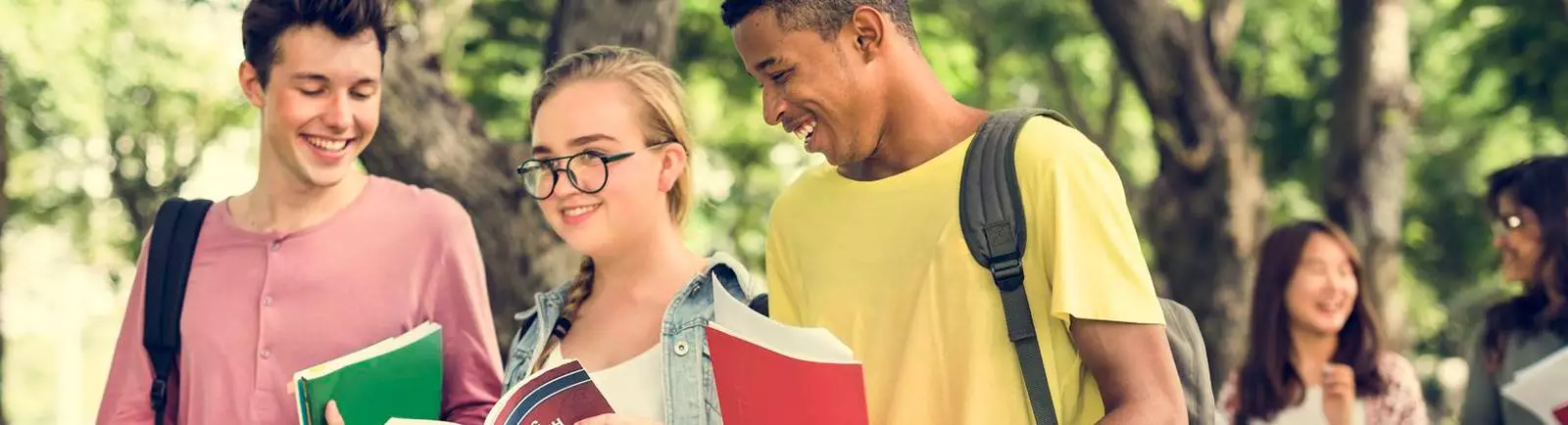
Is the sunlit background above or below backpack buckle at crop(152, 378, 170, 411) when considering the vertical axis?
above

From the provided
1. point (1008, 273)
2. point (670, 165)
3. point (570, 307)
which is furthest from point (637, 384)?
point (1008, 273)

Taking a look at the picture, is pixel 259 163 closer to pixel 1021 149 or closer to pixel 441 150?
pixel 1021 149

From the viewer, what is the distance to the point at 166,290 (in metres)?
3.77

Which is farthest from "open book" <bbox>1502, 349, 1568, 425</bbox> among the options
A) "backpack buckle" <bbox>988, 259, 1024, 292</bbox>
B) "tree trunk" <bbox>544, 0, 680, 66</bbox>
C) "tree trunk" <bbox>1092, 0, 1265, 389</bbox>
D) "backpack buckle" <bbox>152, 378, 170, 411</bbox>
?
"tree trunk" <bbox>1092, 0, 1265, 389</bbox>

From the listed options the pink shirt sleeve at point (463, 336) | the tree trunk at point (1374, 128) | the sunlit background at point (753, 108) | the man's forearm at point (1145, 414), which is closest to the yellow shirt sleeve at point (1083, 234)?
the man's forearm at point (1145, 414)

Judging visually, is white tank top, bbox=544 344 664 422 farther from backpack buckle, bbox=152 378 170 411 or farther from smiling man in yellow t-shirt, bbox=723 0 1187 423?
backpack buckle, bbox=152 378 170 411

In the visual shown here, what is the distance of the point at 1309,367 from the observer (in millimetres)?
6262

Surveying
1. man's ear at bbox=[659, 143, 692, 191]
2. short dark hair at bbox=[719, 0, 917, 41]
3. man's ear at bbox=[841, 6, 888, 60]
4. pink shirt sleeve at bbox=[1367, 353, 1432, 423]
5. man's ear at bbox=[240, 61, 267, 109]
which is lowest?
pink shirt sleeve at bbox=[1367, 353, 1432, 423]

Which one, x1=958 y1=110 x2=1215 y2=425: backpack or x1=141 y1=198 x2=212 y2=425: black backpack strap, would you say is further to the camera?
x1=141 y1=198 x2=212 y2=425: black backpack strap

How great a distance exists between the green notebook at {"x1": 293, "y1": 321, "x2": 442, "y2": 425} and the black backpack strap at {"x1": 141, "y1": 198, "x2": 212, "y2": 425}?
16.8 inches

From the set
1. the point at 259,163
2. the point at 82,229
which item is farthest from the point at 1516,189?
the point at 82,229

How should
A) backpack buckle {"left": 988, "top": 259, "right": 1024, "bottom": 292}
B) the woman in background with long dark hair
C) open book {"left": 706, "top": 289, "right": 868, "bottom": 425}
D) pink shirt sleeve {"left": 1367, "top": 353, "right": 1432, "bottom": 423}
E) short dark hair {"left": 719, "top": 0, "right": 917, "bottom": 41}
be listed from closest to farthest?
open book {"left": 706, "top": 289, "right": 868, "bottom": 425}, backpack buckle {"left": 988, "top": 259, "right": 1024, "bottom": 292}, short dark hair {"left": 719, "top": 0, "right": 917, "bottom": 41}, pink shirt sleeve {"left": 1367, "top": 353, "right": 1432, "bottom": 423}, the woman in background with long dark hair

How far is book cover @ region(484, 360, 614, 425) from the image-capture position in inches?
120

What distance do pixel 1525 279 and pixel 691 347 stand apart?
312cm
